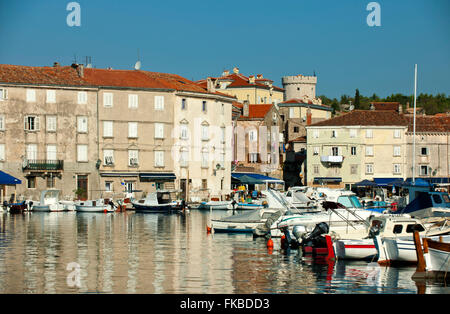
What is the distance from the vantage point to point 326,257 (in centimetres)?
3666

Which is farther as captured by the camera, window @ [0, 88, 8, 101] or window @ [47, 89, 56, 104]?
window @ [47, 89, 56, 104]

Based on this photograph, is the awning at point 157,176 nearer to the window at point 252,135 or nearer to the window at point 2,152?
the window at point 2,152

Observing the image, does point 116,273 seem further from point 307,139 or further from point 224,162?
point 307,139

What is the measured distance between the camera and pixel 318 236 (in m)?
38.7

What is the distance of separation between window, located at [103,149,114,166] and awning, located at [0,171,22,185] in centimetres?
1187

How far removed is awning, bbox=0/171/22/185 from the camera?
235ft

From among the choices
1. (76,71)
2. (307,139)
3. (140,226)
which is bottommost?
(140,226)

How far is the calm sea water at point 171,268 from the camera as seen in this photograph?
89.9 feet

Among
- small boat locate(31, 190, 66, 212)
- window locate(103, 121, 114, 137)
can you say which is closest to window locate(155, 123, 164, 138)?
window locate(103, 121, 114, 137)

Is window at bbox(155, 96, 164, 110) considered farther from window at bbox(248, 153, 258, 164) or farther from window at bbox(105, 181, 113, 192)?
window at bbox(248, 153, 258, 164)

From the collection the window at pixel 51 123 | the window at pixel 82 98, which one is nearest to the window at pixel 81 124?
the window at pixel 82 98

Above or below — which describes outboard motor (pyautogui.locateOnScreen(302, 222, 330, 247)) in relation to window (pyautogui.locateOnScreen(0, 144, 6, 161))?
below

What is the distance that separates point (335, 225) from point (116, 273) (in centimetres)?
1387
